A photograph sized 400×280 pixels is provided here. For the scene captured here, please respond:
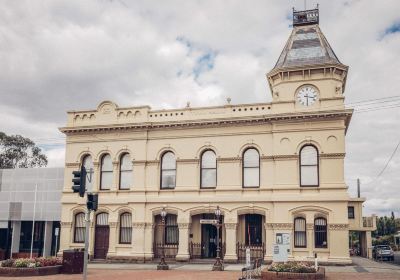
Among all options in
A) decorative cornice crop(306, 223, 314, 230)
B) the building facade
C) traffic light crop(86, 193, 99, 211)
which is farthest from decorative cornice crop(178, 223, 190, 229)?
traffic light crop(86, 193, 99, 211)

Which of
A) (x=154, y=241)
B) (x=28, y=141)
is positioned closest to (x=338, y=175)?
(x=154, y=241)

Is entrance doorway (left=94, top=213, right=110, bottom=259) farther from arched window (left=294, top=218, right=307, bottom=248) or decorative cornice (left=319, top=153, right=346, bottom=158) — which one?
decorative cornice (left=319, top=153, right=346, bottom=158)

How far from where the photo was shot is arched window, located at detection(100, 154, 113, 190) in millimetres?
32250

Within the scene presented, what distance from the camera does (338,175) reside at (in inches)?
1079

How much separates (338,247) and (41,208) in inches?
858

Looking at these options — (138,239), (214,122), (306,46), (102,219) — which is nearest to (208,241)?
(138,239)

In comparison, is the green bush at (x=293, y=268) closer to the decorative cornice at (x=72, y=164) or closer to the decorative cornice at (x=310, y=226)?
the decorative cornice at (x=310, y=226)

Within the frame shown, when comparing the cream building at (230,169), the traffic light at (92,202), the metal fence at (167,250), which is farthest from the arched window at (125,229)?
the traffic light at (92,202)

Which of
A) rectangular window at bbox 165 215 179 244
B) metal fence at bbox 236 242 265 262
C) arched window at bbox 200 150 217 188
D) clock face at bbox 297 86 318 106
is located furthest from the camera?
rectangular window at bbox 165 215 179 244

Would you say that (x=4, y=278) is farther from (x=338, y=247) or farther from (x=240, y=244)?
(x=338, y=247)

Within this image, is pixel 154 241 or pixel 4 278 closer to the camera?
pixel 4 278

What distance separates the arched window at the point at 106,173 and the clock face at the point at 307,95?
13.9 metres

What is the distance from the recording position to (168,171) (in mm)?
31234

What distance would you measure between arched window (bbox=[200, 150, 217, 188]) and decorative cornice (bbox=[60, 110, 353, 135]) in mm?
2077
